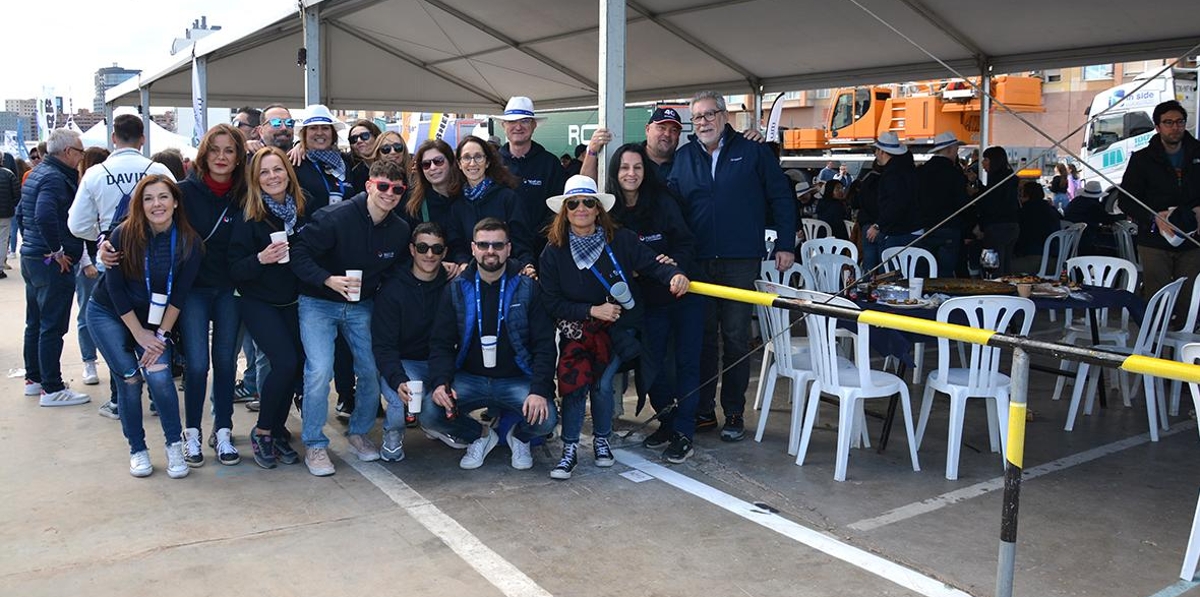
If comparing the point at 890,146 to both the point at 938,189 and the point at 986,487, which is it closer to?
the point at 938,189

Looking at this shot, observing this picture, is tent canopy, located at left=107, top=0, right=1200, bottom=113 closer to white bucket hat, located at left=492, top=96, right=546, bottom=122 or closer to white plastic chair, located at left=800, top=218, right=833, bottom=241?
white plastic chair, located at left=800, top=218, right=833, bottom=241

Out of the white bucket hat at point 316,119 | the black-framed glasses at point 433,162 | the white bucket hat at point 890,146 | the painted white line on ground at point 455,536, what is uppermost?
the white bucket hat at point 890,146

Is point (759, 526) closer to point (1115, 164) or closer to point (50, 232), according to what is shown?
point (50, 232)

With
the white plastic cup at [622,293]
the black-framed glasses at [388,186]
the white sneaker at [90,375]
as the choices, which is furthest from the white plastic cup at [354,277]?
the white sneaker at [90,375]

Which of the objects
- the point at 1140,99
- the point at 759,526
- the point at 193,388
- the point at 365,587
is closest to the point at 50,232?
the point at 193,388

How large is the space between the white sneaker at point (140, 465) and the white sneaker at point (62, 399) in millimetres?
1842

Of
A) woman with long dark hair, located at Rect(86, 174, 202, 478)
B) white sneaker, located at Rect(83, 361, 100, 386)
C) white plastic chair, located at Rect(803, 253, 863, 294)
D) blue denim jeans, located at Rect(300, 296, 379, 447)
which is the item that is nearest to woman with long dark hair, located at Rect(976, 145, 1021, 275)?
white plastic chair, located at Rect(803, 253, 863, 294)

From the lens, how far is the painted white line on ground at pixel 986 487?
166 inches

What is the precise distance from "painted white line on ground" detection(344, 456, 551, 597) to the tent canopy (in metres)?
5.02

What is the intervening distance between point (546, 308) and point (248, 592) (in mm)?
1939

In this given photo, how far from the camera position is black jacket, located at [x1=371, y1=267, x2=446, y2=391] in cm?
482

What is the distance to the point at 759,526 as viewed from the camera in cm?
413

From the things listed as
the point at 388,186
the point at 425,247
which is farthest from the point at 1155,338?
the point at 388,186

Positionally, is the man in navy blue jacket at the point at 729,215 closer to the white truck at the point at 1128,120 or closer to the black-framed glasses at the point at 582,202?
the black-framed glasses at the point at 582,202
